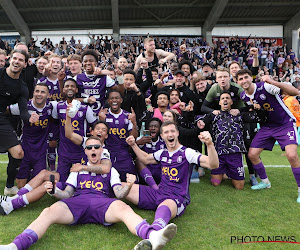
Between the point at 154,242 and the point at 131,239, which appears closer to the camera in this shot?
the point at 154,242

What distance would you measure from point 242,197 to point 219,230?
150 cm

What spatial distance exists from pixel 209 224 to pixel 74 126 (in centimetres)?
290

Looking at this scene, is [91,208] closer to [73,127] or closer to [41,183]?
[41,183]

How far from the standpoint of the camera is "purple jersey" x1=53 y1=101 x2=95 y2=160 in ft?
15.7

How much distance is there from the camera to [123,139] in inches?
195

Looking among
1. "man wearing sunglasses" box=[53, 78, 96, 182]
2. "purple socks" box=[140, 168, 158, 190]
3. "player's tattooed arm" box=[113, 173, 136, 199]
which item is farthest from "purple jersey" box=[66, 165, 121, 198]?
"man wearing sunglasses" box=[53, 78, 96, 182]

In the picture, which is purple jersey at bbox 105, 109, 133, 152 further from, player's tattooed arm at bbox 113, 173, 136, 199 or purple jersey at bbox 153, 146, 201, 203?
player's tattooed arm at bbox 113, 173, 136, 199

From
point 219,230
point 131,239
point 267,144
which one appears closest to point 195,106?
point 267,144

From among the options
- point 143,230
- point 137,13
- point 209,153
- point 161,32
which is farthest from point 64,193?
point 161,32

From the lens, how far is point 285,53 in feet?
81.0

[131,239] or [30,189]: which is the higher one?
[30,189]

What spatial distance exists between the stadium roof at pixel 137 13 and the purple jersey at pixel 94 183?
21952 mm

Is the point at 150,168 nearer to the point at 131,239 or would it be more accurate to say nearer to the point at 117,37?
the point at 131,239

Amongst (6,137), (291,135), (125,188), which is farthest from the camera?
(291,135)
